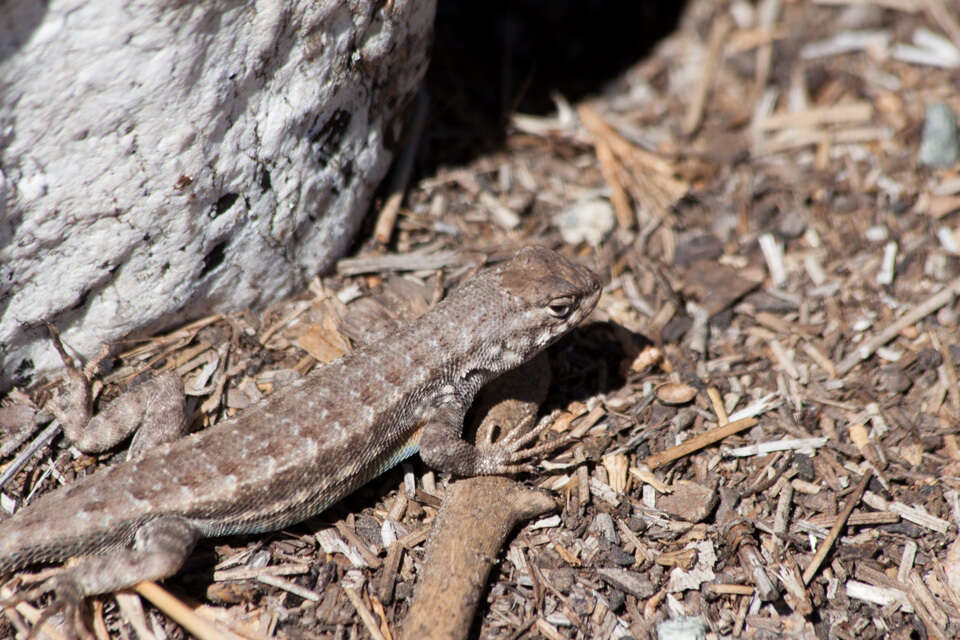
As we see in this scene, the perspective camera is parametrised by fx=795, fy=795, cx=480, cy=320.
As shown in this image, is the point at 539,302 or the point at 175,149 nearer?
the point at 175,149

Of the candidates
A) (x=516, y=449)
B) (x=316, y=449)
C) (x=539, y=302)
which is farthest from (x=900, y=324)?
(x=316, y=449)

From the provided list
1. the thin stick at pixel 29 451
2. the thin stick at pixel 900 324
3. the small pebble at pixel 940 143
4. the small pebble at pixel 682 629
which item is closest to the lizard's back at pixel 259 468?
the thin stick at pixel 29 451

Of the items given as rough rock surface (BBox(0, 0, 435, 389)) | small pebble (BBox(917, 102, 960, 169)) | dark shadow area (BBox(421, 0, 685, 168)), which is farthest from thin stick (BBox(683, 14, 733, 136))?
rough rock surface (BBox(0, 0, 435, 389))

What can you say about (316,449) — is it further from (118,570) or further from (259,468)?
(118,570)

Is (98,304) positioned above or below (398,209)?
above

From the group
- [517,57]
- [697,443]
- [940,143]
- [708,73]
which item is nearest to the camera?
[697,443]

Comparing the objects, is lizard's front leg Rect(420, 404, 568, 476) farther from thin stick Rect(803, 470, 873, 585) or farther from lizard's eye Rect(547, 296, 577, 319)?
thin stick Rect(803, 470, 873, 585)

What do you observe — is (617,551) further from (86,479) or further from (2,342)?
(2,342)

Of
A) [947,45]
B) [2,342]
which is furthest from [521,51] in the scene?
[2,342]
